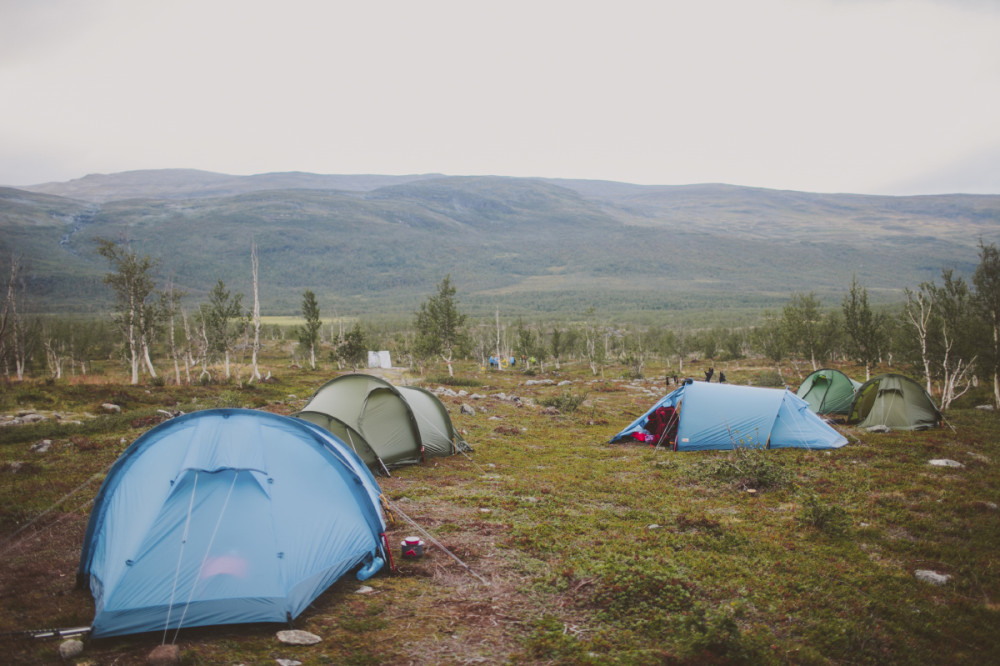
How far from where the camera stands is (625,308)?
509ft

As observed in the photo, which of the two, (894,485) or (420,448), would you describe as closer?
(894,485)

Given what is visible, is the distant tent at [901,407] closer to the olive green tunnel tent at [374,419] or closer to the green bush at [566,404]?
the green bush at [566,404]

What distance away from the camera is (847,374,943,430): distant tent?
1662cm

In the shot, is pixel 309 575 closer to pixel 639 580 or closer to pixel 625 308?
pixel 639 580

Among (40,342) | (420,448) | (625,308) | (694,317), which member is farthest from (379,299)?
(420,448)

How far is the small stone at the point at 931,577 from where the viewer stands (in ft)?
20.9

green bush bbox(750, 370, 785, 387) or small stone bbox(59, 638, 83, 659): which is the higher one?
small stone bbox(59, 638, 83, 659)

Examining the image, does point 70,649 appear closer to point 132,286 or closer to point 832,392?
point 832,392

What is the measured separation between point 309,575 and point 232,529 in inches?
41.8

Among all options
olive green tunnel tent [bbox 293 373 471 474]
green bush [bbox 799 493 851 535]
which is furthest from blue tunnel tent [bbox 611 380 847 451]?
olive green tunnel tent [bbox 293 373 471 474]

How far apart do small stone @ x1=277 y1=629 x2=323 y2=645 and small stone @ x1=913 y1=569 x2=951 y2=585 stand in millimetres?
7435

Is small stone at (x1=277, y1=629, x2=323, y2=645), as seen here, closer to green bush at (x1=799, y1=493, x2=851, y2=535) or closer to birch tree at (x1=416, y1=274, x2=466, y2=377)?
green bush at (x1=799, y1=493, x2=851, y2=535)

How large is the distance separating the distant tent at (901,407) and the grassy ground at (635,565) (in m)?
2.98

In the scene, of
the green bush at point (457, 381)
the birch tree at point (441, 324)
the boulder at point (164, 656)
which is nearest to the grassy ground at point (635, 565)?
the boulder at point (164, 656)
